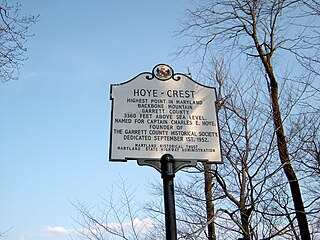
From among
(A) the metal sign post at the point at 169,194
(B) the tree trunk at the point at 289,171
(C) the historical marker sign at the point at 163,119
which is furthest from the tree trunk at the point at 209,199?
(A) the metal sign post at the point at 169,194

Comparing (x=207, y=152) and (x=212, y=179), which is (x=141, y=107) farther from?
(x=212, y=179)

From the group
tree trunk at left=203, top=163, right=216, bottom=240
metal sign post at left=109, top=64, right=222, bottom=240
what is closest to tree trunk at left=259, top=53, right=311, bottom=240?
tree trunk at left=203, top=163, right=216, bottom=240

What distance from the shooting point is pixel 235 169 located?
8148 millimetres

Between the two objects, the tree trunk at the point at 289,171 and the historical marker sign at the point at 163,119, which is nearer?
the historical marker sign at the point at 163,119

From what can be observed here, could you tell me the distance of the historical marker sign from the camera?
3.87 meters

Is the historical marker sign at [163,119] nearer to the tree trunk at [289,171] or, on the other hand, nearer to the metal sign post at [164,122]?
the metal sign post at [164,122]

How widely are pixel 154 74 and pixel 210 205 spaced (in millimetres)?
6317

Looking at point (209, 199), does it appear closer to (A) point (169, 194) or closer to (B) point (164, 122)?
(B) point (164, 122)

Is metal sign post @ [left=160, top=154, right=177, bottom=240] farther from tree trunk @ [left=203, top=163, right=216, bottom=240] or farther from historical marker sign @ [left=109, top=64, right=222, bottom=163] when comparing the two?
tree trunk @ [left=203, top=163, right=216, bottom=240]

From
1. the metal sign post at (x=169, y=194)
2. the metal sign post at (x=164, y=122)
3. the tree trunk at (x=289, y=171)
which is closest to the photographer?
the metal sign post at (x=169, y=194)

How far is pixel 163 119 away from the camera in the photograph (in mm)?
4031

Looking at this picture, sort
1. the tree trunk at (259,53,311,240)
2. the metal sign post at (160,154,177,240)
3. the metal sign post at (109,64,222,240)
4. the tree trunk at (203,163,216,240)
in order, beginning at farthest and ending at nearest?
the tree trunk at (203,163,216,240), the tree trunk at (259,53,311,240), the metal sign post at (109,64,222,240), the metal sign post at (160,154,177,240)

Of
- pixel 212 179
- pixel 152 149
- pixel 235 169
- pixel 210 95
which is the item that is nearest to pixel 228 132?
pixel 235 169

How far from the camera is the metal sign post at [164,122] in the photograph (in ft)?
12.5
